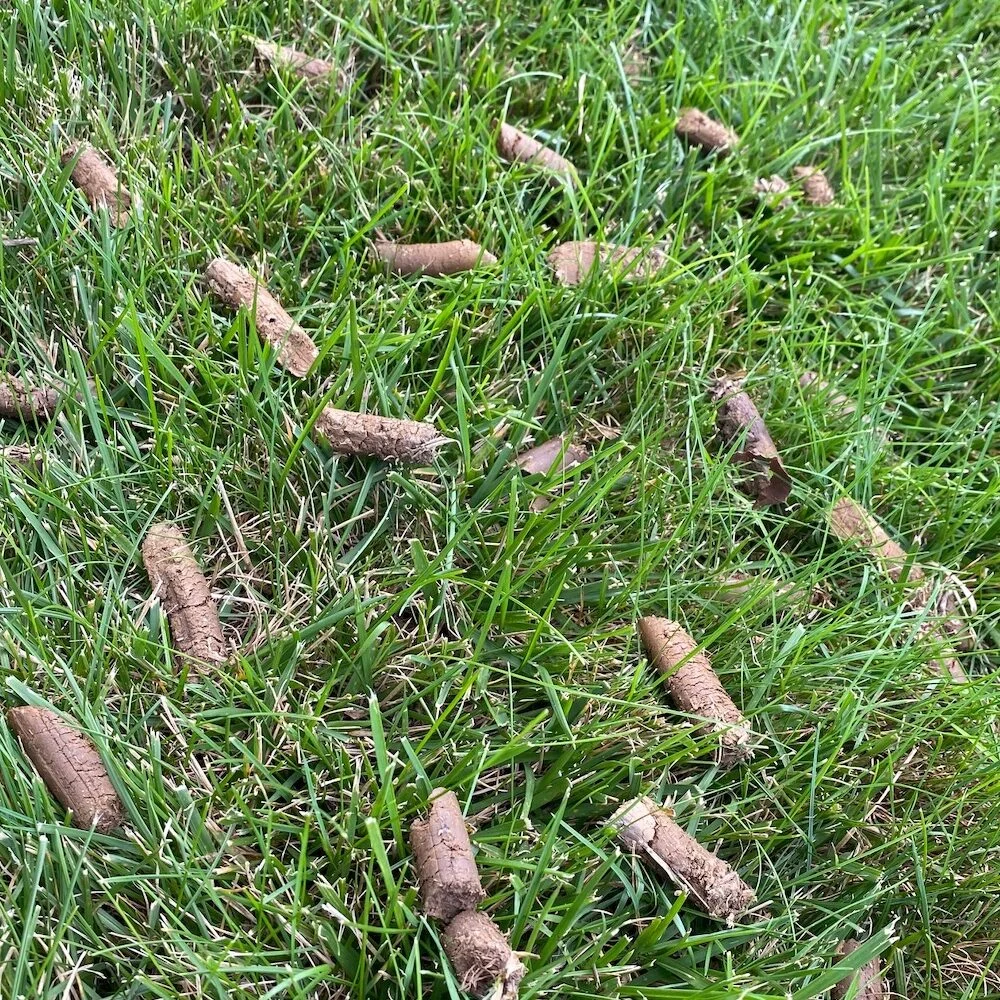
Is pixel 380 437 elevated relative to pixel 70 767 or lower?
elevated

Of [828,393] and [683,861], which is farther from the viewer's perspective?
[828,393]

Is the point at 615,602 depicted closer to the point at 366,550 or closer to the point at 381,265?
the point at 366,550

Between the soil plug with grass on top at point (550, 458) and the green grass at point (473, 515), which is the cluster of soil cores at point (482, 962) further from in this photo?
the soil plug with grass on top at point (550, 458)

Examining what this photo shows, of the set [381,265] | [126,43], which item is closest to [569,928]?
[381,265]

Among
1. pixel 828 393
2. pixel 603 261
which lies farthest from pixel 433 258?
pixel 828 393

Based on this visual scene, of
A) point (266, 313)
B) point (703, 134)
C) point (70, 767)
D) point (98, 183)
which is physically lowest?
point (70, 767)

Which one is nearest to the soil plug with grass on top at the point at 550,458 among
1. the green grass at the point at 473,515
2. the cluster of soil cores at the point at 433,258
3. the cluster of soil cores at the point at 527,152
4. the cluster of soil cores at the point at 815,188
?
the green grass at the point at 473,515

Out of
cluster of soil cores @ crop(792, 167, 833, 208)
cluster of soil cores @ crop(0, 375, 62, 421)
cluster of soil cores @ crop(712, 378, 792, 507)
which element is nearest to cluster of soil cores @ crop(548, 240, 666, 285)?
cluster of soil cores @ crop(712, 378, 792, 507)

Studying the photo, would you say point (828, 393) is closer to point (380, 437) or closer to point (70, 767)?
point (380, 437)
